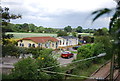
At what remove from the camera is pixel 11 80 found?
3.48 meters

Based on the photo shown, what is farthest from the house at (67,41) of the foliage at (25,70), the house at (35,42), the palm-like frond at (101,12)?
the palm-like frond at (101,12)

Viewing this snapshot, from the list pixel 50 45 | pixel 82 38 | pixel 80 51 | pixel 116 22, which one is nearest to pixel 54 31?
pixel 82 38

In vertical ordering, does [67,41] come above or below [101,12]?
below

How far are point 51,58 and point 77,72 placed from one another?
129 centimetres

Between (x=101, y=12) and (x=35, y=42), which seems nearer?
(x=101, y=12)

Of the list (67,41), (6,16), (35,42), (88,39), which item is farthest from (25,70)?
(88,39)

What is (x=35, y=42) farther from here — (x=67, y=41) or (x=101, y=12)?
(x=101, y=12)

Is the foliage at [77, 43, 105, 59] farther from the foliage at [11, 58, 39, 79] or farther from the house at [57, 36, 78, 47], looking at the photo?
the house at [57, 36, 78, 47]

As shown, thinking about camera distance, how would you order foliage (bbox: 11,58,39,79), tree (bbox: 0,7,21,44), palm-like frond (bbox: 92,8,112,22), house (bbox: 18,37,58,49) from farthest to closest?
house (bbox: 18,37,58,49) → tree (bbox: 0,7,21,44) → foliage (bbox: 11,58,39,79) → palm-like frond (bbox: 92,8,112,22)

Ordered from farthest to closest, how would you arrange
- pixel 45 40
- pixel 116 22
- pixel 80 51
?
1. pixel 45 40
2. pixel 80 51
3. pixel 116 22

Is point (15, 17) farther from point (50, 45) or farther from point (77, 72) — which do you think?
point (50, 45)

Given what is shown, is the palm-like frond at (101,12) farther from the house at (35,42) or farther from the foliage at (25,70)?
the house at (35,42)

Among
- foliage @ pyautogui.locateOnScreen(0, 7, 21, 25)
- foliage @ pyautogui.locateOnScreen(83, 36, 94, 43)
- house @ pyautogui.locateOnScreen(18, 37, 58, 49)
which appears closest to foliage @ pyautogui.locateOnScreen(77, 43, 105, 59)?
foliage @ pyautogui.locateOnScreen(0, 7, 21, 25)

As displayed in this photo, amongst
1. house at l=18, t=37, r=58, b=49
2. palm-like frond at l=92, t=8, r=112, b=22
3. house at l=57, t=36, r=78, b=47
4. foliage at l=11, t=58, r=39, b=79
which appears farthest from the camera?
house at l=57, t=36, r=78, b=47
